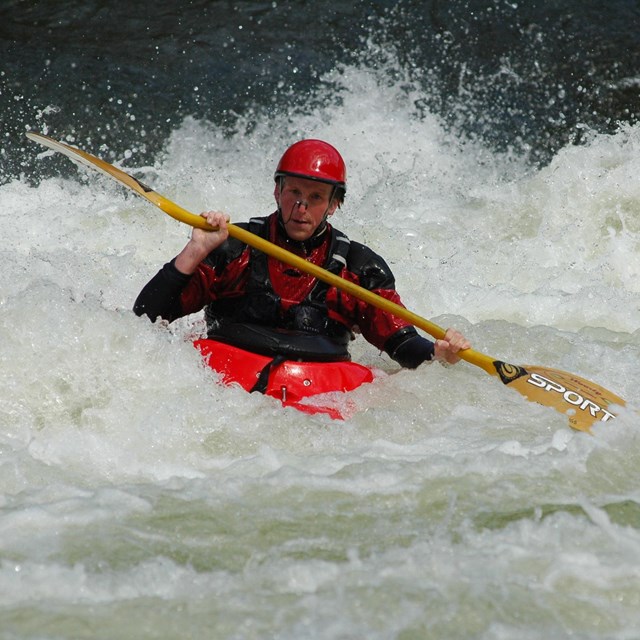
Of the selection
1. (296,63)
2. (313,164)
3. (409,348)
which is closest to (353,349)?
(409,348)

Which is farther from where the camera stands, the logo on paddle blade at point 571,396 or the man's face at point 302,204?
the man's face at point 302,204

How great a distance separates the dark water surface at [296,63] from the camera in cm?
812

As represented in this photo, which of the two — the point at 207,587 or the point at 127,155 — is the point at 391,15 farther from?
the point at 207,587

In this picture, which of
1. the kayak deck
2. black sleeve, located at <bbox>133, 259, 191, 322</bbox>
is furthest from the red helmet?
the kayak deck

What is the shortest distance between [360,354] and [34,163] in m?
3.98

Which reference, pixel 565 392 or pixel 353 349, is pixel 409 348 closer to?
pixel 565 392

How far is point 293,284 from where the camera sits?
3697mm

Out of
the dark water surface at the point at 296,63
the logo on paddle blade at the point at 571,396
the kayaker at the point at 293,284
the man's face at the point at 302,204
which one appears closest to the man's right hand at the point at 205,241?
the kayaker at the point at 293,284

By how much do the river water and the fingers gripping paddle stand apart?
0.07m

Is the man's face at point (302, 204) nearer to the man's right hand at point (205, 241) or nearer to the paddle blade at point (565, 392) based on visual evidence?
the man's right hand at point (205, 241)

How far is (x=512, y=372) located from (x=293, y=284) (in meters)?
0.90

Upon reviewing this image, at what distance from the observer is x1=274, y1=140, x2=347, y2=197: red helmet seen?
3613mm

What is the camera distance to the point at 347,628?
7.49 ft

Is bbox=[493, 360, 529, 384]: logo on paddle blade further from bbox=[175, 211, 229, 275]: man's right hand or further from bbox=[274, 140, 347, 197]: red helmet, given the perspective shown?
bbox=[175, 211, 229, 275]: man's right hand
